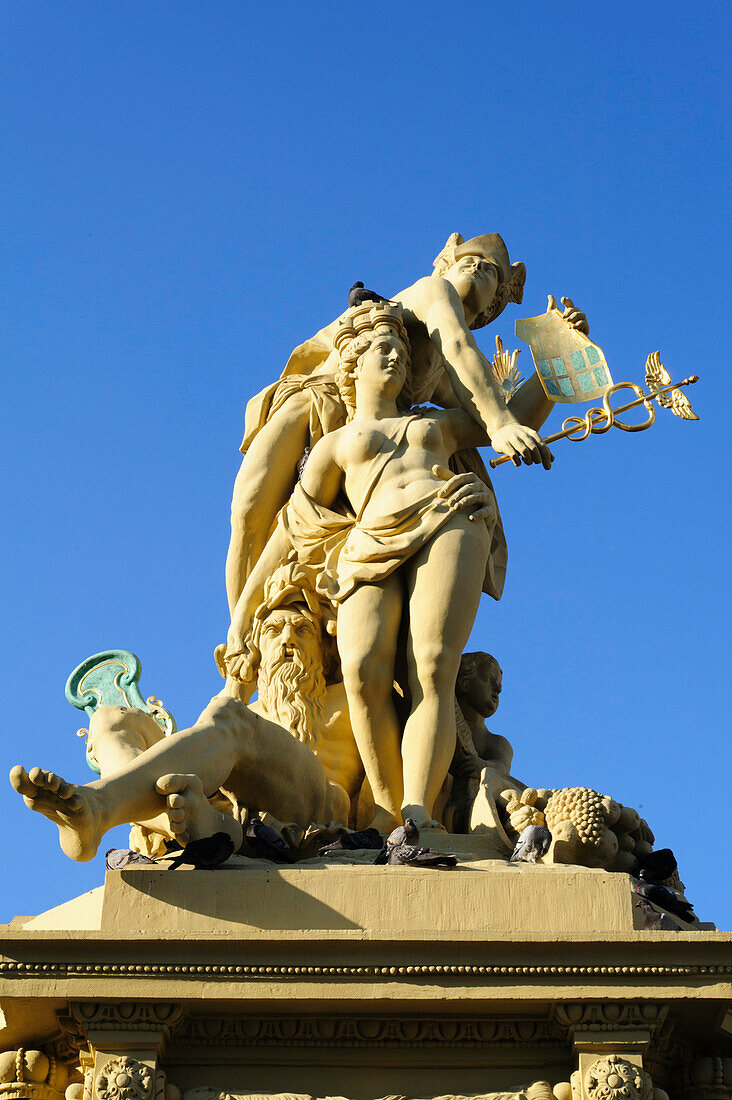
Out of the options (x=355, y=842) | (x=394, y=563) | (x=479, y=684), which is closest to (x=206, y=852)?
(x=355, y=842)

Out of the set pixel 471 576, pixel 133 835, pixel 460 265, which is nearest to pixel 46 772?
pixel 133 835

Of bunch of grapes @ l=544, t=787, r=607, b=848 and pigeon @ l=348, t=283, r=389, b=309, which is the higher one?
pigeon @ l=348, t=283, r=389, b=309

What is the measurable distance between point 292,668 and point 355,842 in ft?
6.50

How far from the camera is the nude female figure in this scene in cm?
1125

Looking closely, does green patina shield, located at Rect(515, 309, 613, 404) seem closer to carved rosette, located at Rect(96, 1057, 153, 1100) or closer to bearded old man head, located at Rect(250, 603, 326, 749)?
bearded old man head, located at Rect(250, 603, 326, 749)

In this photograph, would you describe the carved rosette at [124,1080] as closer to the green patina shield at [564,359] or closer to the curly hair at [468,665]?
the curly hair at [468,665]

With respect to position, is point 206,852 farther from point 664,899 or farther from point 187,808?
point 664,899

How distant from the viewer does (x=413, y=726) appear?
1124cm

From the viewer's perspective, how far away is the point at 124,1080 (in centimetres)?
900

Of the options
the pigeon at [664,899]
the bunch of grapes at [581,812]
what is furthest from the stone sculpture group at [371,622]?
the pigeon at [664,899]

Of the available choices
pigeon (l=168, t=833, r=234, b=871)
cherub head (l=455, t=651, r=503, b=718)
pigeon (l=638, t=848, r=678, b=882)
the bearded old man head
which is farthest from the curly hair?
pigeon (l=168, t=833, r=234, b=871)

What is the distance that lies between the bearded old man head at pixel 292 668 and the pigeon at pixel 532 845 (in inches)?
73.8

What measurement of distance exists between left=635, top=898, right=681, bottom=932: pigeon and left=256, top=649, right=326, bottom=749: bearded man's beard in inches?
110

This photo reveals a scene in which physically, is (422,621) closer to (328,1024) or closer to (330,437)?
(330,437)
